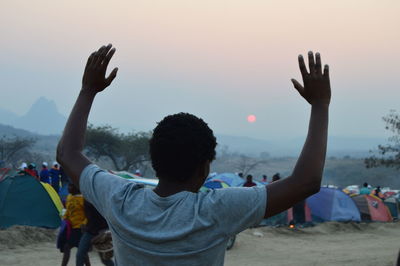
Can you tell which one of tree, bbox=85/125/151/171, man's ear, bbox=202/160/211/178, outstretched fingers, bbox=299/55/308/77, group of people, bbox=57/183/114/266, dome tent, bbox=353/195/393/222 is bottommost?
tree, bbox=85/125/151/171

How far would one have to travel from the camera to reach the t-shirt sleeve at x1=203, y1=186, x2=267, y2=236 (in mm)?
1847

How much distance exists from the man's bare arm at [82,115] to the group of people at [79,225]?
5616 mm

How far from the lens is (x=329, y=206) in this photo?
19250 mm

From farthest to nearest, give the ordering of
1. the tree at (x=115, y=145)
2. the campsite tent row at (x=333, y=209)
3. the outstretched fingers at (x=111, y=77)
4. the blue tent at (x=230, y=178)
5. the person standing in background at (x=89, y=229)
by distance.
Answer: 1. the tree at (x=115, y=145)
2. the blue tent at (x=230, y=178)
3. the campsite tent row at (x=333, y=209)
4. the person standing in background at (x=89, y=229)
5. the outstretched fingers at (x=111, y=77)

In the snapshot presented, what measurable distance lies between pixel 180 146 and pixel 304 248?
13231mm

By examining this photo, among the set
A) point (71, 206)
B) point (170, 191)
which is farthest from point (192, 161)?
point (71, 206)

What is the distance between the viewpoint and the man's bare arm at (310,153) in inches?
72.7

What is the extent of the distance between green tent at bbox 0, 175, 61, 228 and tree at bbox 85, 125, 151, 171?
38.1m

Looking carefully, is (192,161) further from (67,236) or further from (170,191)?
(67,236)

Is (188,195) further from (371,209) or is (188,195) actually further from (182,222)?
(371,209)

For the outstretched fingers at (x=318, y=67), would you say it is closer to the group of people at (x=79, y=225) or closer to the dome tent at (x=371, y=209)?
the group of people at (x=79, y=225)

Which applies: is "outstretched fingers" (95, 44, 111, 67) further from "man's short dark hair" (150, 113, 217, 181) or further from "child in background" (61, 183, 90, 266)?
"child in background" (61, 183, 90, 266)

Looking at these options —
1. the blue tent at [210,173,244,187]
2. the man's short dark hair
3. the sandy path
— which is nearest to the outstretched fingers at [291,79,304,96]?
the man's short dark hair

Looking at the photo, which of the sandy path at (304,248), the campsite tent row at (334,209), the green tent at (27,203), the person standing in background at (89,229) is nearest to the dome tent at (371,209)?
the campsite tent row at (334,209)
